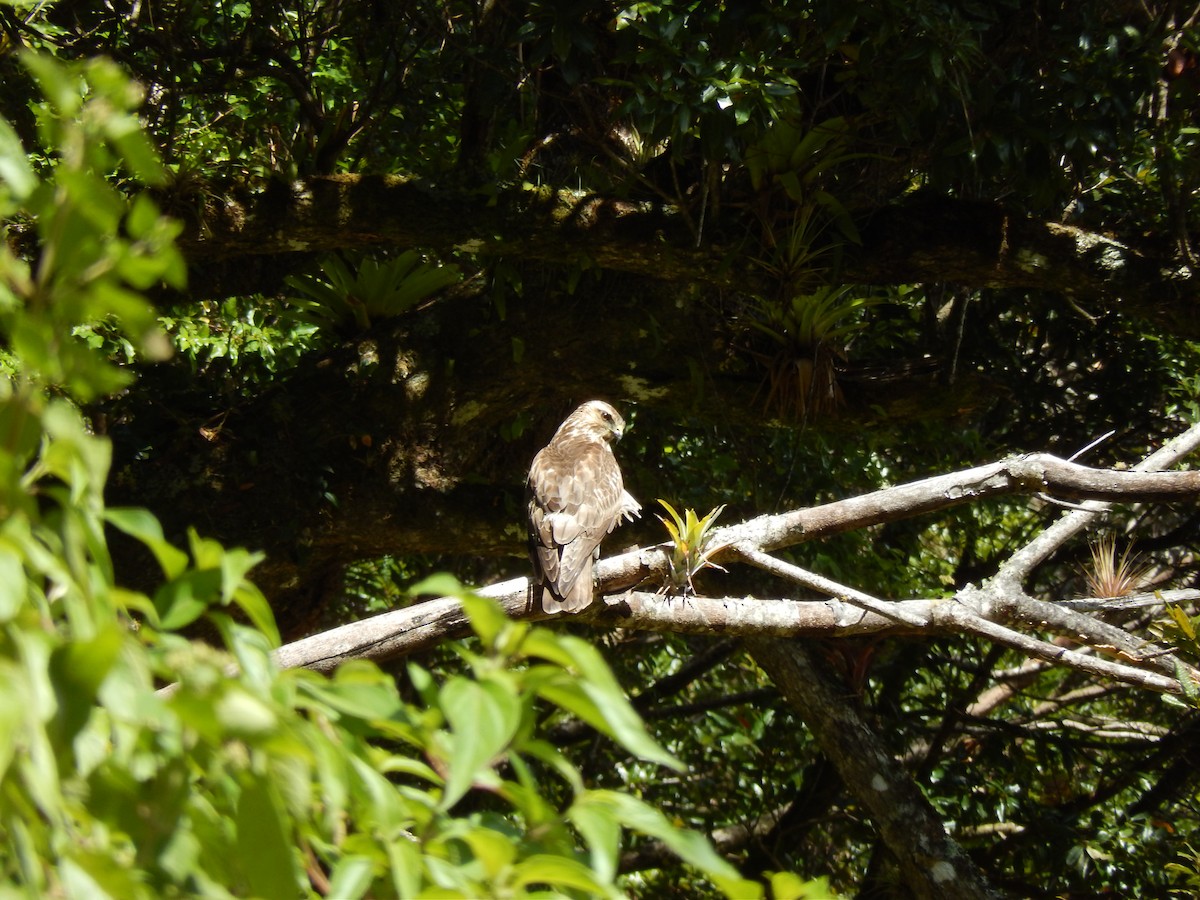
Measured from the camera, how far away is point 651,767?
8102mm

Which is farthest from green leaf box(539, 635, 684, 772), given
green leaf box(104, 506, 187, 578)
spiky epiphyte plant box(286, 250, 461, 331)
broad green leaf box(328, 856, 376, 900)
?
spiky epiphyte plant box(286, 250, 461, 331)

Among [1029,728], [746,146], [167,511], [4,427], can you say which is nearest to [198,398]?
[167,511]

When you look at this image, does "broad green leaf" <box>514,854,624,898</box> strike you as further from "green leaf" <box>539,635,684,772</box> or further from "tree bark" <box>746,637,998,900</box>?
"tree bark" <box>746,637,998,900</box>

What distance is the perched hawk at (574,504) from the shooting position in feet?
13.6

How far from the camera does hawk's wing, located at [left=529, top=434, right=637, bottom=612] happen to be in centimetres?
414

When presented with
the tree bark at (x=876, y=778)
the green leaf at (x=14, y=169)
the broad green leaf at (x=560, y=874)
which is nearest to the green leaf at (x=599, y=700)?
the broad green leaf at (x=560, y=874)

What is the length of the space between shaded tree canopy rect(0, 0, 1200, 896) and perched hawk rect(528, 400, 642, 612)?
0.18 m

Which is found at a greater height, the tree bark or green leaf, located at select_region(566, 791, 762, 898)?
green leaf, located at select_region(566, 791, 762, 898)

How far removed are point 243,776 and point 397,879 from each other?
7.2 inches

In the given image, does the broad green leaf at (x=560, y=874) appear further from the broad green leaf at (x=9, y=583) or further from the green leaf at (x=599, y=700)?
the broad green leaf at (x=9, y=583)

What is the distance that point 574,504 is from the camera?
188 inches

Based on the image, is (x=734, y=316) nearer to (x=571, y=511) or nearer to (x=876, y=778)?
(x=571, y=511)

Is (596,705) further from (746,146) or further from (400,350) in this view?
(400,350)

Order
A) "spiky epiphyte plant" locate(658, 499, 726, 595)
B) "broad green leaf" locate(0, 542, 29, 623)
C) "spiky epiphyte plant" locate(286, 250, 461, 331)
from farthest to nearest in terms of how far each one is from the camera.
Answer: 1. "spiky epiphyte plant" locate(286, 250, 461, 331)
2. "spiky epiphyte plant" locate(658, 499, 726, 595)
3. "broad green leaf" locate(0, 542, 29, 623)
